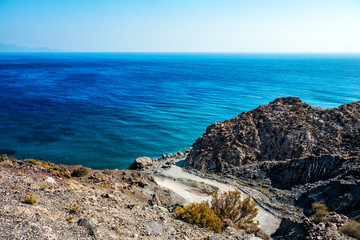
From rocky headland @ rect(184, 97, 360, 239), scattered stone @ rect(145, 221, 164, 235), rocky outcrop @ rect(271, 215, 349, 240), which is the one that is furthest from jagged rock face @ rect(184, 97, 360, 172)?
scattered stone @ rect(145, 221, 164, 235)

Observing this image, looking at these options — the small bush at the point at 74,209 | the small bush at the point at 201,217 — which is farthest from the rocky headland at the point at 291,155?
the small bush at the point at 74,209

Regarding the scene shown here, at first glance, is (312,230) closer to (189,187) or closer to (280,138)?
(189,187)

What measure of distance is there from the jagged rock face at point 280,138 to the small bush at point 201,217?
17.4 meters

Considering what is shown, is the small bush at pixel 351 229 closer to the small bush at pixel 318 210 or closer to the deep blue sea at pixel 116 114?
the small bush at pixel 318 210

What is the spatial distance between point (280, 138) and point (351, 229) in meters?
21.3

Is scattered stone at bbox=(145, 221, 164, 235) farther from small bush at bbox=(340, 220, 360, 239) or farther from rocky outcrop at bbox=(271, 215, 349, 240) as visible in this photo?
small bush at bbox=(340, 220, 360, 239)

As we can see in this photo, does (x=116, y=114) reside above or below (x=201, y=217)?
above

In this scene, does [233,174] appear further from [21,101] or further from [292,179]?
[21,101]

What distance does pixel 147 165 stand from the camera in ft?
120

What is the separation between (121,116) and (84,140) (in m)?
16.7

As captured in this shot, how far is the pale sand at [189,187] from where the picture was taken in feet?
75.5

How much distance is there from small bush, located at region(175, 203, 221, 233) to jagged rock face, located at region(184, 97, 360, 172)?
1741cm

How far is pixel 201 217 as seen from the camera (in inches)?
665

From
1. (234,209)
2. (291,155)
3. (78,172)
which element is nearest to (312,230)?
(234,209)
